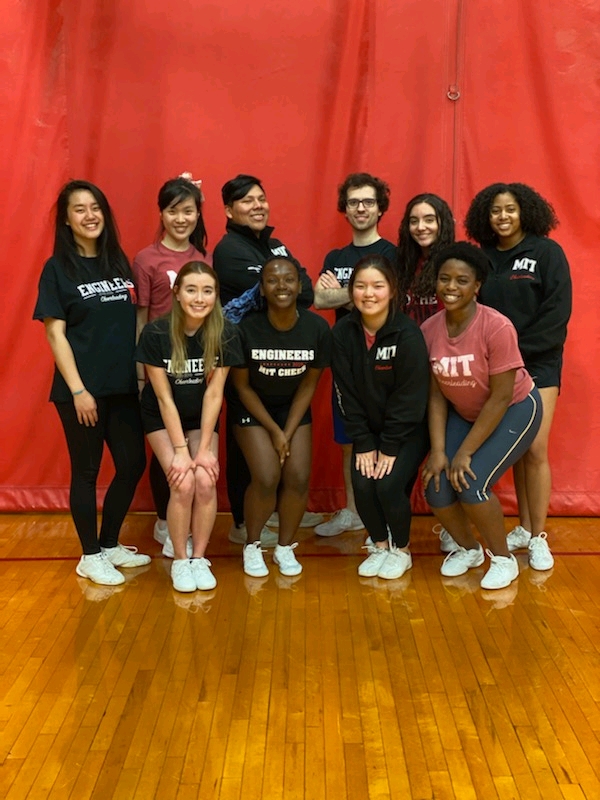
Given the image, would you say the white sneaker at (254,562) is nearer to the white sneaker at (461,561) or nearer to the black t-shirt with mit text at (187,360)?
the black t-shirt with mit text at (187,360)

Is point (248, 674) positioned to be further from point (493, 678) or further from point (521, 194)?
point (521, 194)

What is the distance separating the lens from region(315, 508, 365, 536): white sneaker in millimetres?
4023

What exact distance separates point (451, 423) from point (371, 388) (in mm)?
348

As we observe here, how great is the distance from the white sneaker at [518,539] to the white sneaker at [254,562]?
3.43ft

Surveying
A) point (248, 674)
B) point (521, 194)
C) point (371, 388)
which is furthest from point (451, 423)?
point (248, 674)

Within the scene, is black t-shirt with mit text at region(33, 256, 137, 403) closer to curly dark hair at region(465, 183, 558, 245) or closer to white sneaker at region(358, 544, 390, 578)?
white sneaker at region(358, 544, 390, 578)

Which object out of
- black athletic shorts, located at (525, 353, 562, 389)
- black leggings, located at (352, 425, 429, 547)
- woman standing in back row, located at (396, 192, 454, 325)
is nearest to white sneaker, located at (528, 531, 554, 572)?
black leggings, located at (352, 425, 429, 547)

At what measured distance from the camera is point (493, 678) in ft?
8.82

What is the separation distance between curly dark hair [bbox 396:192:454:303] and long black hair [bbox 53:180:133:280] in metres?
1.10

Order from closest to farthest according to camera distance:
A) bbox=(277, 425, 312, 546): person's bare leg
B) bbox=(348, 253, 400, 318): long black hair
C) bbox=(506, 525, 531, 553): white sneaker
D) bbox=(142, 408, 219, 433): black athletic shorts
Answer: bbox=(348, 253, 400, 318): long black hair < bbox=(142, 408, 219, 433): black athletic shorts < bbox=(277, 425, 312, 546): person's bare leg < bbox=(506, 525, 531, 553): white sneaker

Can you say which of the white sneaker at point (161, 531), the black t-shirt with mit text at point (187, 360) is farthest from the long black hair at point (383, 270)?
the white sneaker at point (161, 531)

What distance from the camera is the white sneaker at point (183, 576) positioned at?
3.38 metres

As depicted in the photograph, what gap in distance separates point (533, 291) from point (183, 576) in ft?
5.79

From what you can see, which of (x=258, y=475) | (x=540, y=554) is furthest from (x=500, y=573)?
(x=258, y=475)
